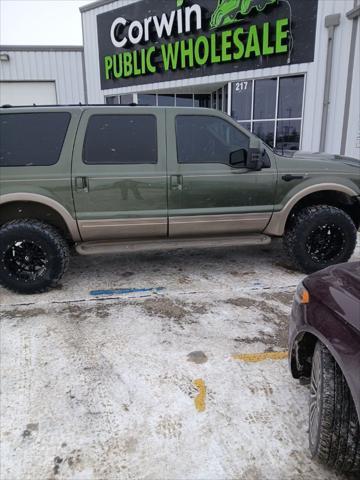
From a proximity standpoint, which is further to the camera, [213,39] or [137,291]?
[213,39]

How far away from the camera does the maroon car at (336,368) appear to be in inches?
62.2

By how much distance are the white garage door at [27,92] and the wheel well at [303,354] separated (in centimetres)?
1761

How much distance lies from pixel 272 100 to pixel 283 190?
7074 millimetres

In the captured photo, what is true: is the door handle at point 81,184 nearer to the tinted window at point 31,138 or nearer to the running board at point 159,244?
the tinted window at point 31,138

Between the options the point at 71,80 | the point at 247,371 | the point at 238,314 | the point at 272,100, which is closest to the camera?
the point at 247,371

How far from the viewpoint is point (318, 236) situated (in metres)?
4.38

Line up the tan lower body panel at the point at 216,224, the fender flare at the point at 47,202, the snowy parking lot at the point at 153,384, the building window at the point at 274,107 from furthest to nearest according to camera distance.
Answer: the building window at the point at 274,107 < the tan lower body panel at the point at 216,224 < the fender flare at the point at 47,202 < the snowy parking lot at the point at 153,384

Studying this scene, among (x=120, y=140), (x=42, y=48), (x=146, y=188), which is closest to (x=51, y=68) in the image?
(x=42, y=48)

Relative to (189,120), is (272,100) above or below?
above

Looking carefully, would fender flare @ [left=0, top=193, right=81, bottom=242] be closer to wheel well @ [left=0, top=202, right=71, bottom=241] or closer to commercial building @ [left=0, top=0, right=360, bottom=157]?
wheel well @ [left=0, top=202, right=71, bottom=241]

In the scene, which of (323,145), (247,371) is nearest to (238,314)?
(247,371)

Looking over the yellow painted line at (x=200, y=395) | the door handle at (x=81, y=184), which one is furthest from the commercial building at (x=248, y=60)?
the yellow painted line at (x=200, y=395)

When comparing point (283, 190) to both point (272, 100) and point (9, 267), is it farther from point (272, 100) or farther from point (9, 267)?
point (272, 100)

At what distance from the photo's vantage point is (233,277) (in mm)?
4496
